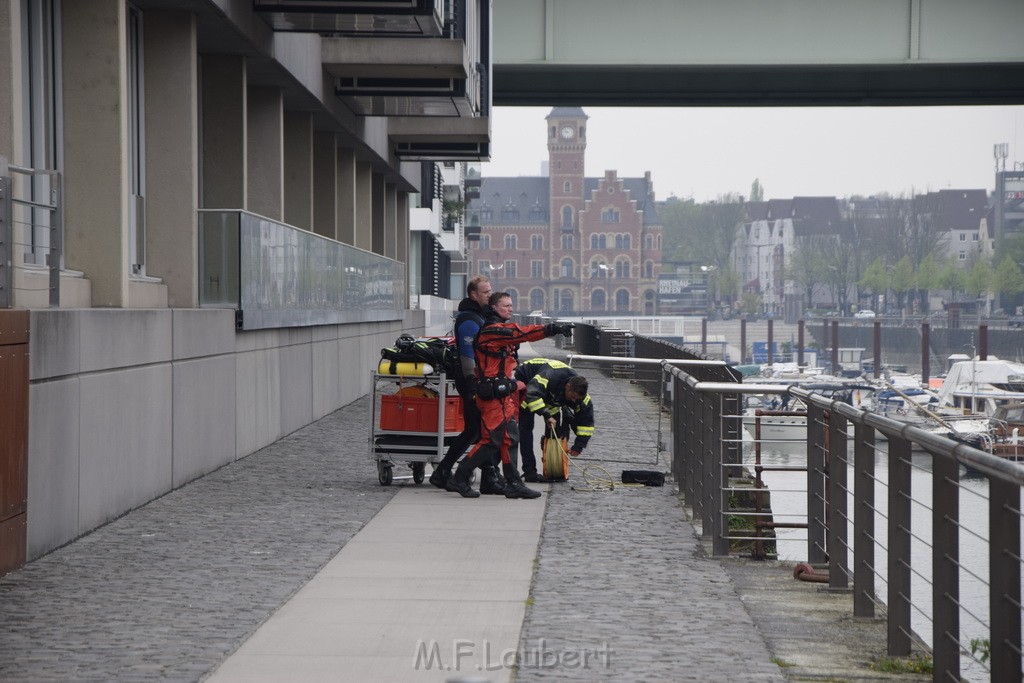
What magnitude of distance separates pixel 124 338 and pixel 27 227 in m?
1.30

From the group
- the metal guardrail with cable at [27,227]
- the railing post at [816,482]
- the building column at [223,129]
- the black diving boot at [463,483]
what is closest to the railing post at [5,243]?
the metal guardrail with cable at [27,227]

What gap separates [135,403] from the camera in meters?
11.6

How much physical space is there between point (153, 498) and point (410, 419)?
235 centimetres

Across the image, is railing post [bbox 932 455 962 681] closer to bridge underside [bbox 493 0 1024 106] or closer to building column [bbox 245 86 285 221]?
building column [bbox 245 86 285 221]

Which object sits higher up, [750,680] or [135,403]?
[135,403]

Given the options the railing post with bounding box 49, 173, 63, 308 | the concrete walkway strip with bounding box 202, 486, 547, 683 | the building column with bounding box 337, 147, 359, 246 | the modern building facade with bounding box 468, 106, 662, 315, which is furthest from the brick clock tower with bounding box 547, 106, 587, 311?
the railing post with bounding box 49, 173, 63, 308

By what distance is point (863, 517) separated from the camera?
7.64 metres

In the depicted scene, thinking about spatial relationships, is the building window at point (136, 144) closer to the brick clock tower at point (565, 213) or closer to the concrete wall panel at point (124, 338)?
the concrete wall panel at point (124, 338)

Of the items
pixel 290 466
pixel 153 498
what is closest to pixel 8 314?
pixel 153 498

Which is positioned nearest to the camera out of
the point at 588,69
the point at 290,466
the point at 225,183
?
the point at 290,466

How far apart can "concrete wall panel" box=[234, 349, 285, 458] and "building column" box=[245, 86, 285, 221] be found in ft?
8.76

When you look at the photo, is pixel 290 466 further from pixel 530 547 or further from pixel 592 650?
pixel 592 650

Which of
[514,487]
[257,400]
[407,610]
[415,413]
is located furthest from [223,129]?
[407,610]

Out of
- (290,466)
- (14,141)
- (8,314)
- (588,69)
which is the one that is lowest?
(290,466)
